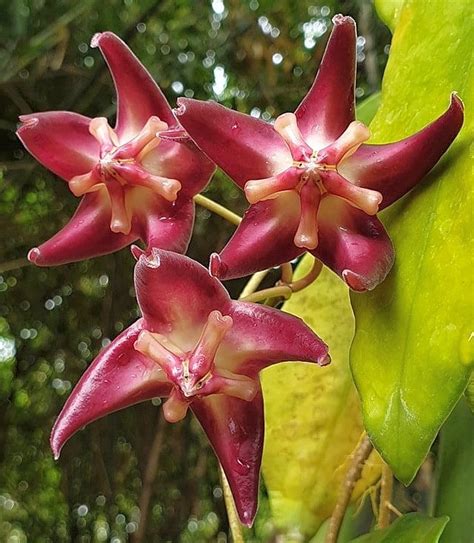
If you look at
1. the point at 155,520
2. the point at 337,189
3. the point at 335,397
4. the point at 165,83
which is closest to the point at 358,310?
the point at 337,189

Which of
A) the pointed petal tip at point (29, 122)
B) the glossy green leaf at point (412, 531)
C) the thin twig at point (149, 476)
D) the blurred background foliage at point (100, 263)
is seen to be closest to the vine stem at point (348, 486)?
the glossy green leaf at point (412, 531)

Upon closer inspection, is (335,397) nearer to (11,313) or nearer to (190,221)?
(190,221)

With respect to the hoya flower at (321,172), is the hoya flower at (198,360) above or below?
below

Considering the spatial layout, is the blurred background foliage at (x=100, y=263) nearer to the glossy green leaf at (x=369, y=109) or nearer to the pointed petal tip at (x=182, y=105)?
the glossy green leaf at (x=369, y=109)

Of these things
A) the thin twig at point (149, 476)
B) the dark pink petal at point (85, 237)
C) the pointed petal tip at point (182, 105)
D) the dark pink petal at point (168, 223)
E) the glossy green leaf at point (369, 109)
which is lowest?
the thin twig at point (149, 476)

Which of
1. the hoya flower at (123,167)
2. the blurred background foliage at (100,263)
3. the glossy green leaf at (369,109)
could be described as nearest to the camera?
the hoya flower at (123,167)

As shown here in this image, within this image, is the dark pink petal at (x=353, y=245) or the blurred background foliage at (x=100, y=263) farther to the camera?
the blurred background foliage at (x=100, y=263)
